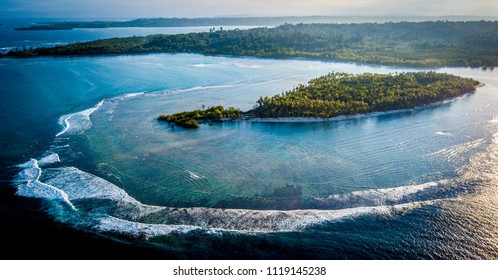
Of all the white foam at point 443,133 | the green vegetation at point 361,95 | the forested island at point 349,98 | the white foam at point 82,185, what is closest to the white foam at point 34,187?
the white foam at point 82,185

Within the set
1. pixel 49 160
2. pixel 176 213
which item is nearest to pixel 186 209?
pixel 176 213

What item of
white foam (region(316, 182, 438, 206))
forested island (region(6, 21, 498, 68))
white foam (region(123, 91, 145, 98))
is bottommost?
white foam (region(316, 182, 438, 206))

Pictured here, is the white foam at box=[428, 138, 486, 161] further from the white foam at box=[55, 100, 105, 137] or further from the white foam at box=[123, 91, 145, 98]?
the white foam at box=[123, 91, 145, 98]

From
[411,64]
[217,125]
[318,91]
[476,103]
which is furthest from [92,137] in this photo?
[411,64]

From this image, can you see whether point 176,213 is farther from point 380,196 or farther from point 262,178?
point 380,196

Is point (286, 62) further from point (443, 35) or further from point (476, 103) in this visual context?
point (443, 35)

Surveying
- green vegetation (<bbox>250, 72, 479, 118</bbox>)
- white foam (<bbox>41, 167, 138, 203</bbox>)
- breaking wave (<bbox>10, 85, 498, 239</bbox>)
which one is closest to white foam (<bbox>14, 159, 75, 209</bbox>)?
breaking wave (<bbox>10, 85, 498, 239</bbox>)
